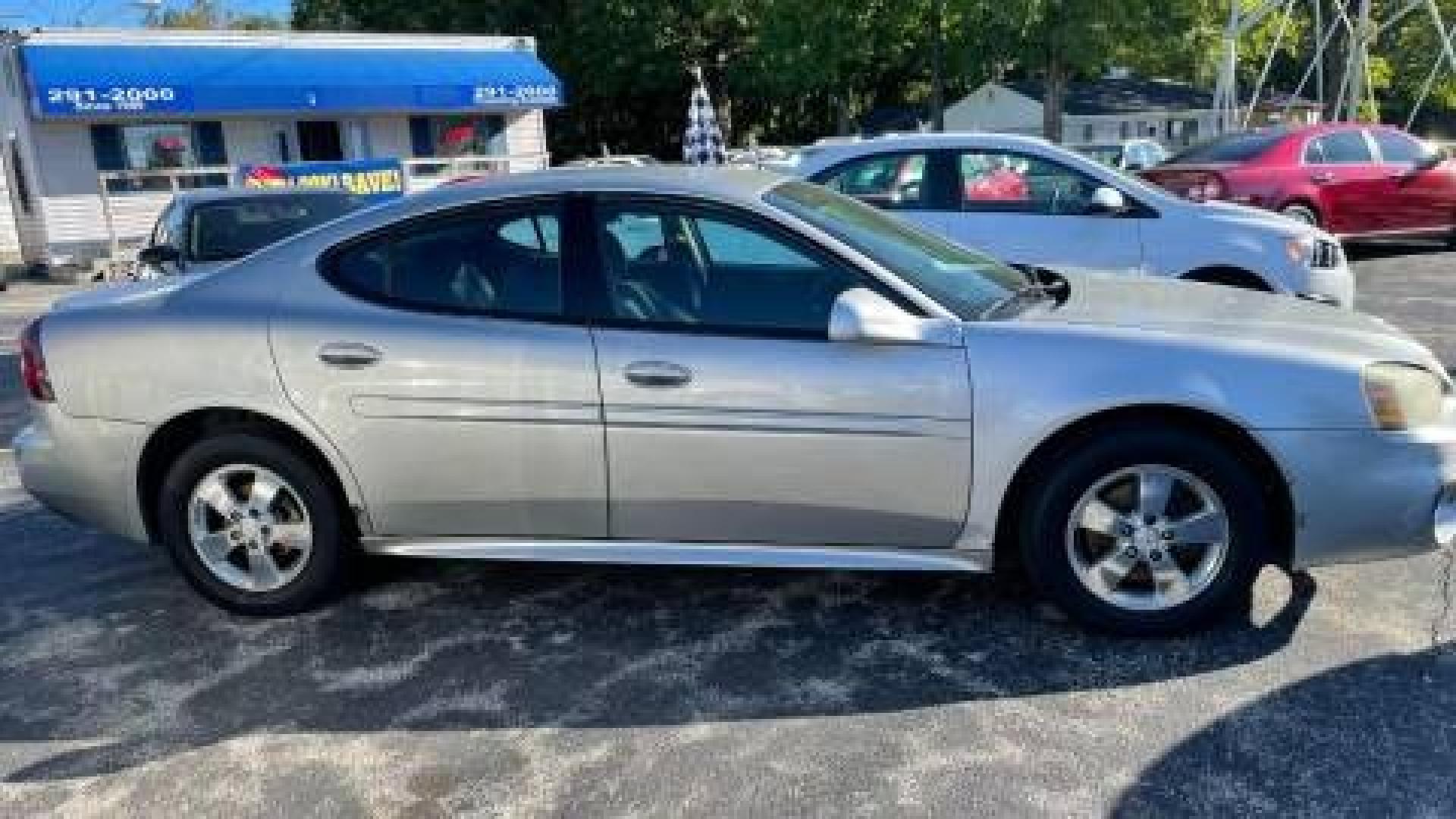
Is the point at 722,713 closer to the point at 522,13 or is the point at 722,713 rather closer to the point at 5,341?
the point at 5,341

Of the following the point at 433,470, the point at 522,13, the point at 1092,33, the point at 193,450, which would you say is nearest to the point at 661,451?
the point at 433,470

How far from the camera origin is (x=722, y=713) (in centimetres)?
349

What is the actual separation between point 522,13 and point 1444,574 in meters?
45.2

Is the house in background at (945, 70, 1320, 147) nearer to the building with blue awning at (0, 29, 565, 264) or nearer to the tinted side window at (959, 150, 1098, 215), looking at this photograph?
the building with blue awning at (0, 29, 565, 264)

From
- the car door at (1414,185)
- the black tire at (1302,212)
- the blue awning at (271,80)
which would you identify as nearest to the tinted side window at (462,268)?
the black tire at (1302,212)

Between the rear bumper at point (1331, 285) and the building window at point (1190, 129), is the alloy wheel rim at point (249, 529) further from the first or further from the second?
the building window at point (1190, 129)

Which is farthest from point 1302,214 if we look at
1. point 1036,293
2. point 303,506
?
point 303,506

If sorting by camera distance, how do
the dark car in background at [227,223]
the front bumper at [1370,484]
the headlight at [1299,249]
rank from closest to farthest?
the front bumper at [1370,484] → the headlight at [1299,249] → the dark car in background at [227,223]

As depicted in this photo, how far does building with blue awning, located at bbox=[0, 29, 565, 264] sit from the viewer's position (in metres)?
20.9

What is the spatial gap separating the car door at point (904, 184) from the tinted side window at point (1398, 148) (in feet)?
23.5

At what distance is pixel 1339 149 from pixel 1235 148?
103 centimetres

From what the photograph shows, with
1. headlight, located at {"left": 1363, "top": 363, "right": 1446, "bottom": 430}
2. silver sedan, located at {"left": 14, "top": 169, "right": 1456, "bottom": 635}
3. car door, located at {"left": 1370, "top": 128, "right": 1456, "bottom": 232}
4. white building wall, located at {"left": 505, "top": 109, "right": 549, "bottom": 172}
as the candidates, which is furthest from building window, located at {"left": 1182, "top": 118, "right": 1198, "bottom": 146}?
headlight, located at {"left": 1363, "top": 363, "right": 1446, "bottom": 430}

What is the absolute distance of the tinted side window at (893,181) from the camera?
7840mm

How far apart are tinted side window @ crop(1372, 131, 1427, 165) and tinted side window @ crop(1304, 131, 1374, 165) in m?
0.20
